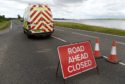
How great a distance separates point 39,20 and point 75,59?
367 inches

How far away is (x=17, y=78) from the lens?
5.47 meters

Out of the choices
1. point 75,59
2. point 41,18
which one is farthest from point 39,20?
point 75,59

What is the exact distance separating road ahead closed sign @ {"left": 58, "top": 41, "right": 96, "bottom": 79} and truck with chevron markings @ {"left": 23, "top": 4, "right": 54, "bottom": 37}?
8642 mm

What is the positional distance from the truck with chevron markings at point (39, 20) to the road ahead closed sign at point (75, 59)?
8642 mm

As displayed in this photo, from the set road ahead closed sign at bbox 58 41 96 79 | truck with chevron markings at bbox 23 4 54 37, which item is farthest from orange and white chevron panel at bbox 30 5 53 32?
road ahead closed sign at bbox 58 41 96 79

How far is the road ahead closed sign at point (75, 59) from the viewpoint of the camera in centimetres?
514

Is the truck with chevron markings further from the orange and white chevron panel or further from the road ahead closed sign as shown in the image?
the road ahead closed sign

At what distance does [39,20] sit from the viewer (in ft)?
46.8

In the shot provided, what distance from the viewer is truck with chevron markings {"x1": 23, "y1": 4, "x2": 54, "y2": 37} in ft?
46.1

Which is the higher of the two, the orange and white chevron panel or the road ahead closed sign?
the orange and white chevron panel

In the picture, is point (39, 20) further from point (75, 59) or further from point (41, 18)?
point (75, 59)

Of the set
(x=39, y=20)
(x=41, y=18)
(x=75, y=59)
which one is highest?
(x=41, y=18)

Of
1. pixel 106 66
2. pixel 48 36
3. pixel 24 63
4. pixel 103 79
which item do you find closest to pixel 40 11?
pixel 48 36

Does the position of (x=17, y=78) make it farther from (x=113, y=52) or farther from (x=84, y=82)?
(x=113, y=52)
